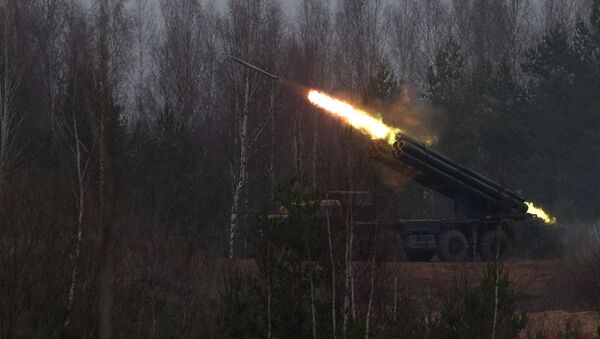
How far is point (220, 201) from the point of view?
3500cm

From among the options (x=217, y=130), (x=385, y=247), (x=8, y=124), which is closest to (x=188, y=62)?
(x=217, y=130)

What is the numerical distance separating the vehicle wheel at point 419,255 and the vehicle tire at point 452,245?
33 centimetres

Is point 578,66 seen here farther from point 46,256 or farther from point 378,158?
point 46,256

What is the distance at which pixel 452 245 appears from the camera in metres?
25.8

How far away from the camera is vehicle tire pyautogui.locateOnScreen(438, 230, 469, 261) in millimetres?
25677

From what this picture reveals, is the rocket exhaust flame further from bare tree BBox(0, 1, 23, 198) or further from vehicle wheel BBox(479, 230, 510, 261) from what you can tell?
bare tree BBox(0, 1, 23, 198)

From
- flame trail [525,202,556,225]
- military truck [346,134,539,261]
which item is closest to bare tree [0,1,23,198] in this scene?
military truck [346,134,539,261]

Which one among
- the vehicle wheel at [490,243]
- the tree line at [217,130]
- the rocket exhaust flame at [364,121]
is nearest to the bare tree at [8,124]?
the tree line at [217,130]

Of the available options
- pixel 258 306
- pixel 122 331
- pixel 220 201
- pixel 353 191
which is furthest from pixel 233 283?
pixel 220 201

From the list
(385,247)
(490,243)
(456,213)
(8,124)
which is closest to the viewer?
(385,247)

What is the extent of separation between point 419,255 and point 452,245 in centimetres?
102

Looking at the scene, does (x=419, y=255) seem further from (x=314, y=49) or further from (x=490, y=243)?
(x=314, y=49)

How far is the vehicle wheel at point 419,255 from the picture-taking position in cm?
2582

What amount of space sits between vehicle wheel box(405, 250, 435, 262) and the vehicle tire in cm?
33
